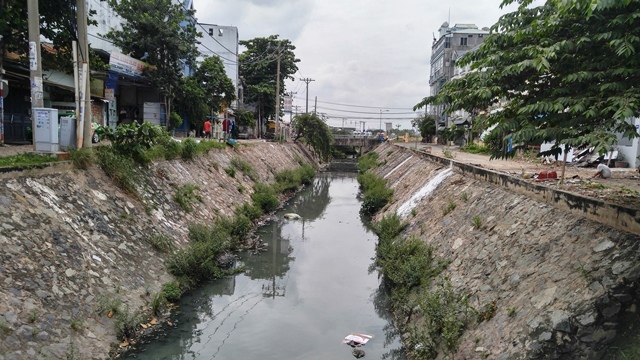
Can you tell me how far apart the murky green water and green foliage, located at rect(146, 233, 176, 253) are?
4.85 feet

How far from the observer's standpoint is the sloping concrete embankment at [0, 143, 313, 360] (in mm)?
6473

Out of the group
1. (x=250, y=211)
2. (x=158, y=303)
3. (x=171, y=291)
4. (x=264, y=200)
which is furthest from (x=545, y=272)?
(x=264, y=200)

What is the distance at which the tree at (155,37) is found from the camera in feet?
86.7

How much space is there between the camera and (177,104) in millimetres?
31250

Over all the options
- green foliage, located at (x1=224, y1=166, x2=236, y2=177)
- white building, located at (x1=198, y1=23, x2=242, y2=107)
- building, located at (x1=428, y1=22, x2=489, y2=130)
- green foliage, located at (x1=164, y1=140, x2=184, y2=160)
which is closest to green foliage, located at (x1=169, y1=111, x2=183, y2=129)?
green foliage, located at (x1=224, y1=166, x2=236, y2=177)

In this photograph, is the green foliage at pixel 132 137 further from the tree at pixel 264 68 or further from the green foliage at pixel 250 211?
the tree at pixel 264 68

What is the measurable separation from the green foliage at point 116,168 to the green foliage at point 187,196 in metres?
2.07

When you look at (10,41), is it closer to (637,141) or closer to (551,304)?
(551,304)

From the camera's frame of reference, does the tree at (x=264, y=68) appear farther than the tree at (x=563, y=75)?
Yes

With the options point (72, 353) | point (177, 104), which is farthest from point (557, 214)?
point (177, 104)

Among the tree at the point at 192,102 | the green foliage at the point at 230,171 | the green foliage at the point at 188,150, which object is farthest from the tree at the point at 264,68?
the green foliage at the point at 188,150

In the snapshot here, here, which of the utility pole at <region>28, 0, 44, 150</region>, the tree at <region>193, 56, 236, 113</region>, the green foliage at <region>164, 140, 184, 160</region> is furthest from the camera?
the tree at <region>193, 56, 236, 113</region>

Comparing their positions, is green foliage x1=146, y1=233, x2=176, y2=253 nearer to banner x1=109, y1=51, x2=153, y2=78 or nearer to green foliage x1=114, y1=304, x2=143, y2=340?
green foliage x1=114, y1=304, x2=143, y2=340

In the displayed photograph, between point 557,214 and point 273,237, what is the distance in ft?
38.4
